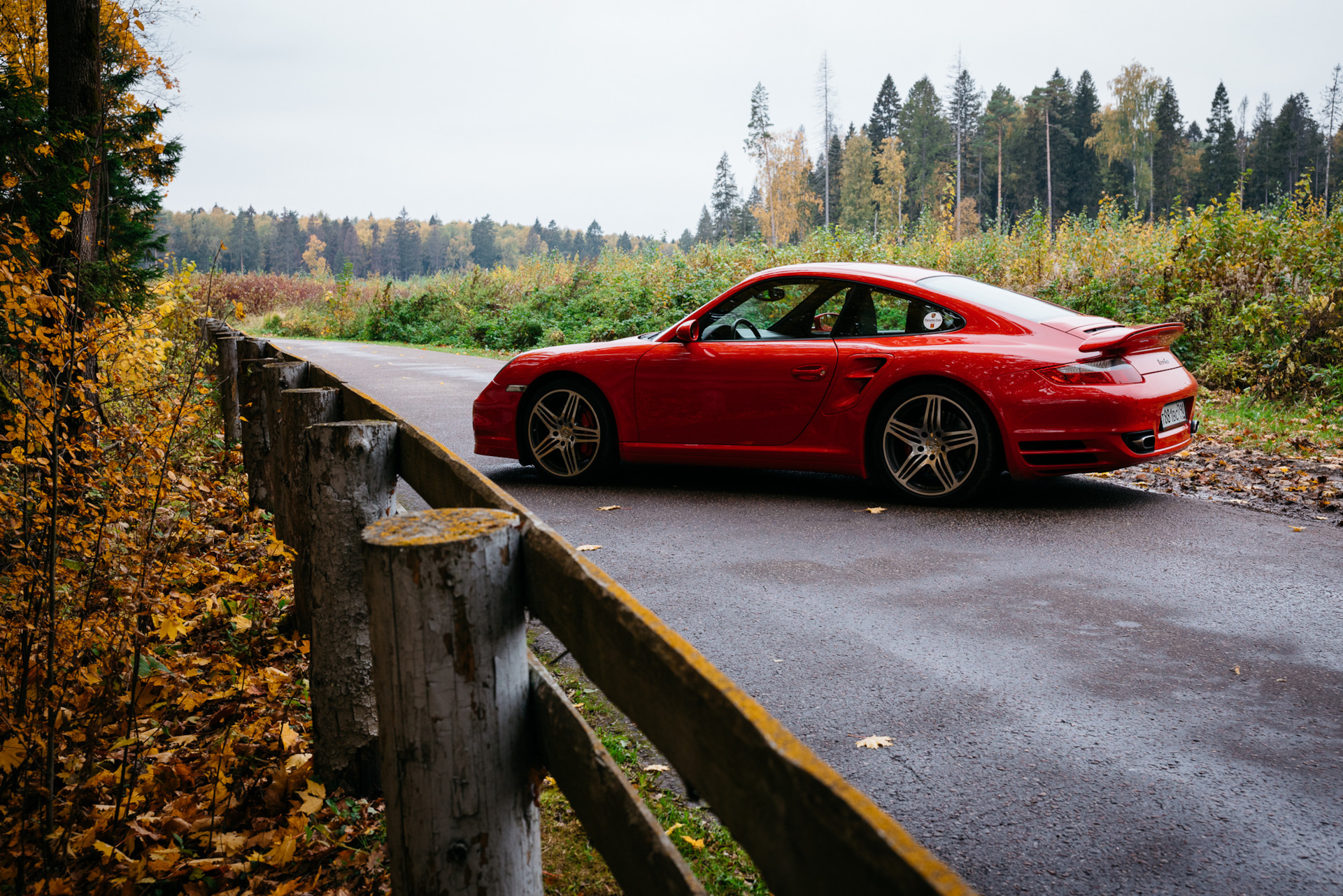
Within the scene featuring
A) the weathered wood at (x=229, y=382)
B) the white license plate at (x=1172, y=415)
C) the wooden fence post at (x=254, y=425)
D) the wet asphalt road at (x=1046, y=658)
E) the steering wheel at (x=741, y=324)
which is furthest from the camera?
the weathered wood at (x=229, y=382)

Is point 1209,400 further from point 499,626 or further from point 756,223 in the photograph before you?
point 756,223

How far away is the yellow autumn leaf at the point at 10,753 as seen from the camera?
2.99 m

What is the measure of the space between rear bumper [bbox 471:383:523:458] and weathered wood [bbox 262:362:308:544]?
2.26 m

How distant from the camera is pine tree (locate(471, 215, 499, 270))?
147875 mm

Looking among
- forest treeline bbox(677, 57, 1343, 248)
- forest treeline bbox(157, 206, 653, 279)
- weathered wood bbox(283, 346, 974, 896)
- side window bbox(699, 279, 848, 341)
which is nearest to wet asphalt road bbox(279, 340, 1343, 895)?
side window bbox(699, 279, 848, 341)

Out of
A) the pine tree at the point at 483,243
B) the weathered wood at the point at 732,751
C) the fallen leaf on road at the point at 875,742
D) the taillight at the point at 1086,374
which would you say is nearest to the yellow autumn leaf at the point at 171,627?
the fallen leaf on road at the point at 875,742

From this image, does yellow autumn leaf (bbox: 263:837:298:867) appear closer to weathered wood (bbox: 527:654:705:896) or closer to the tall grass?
weathered wood (bbox: 527:654:705:896)

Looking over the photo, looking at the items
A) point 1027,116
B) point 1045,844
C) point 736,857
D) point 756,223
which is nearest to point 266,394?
point 736,857

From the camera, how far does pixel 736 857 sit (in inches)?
91.8

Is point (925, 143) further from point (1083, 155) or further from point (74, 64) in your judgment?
point (74, 64)

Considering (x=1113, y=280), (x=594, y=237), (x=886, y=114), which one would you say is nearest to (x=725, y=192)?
(x=886, y=114)

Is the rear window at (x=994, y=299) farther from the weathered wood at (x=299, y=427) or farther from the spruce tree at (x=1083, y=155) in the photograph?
the spruce tree at (x=1083, y=155)

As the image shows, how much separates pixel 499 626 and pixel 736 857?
1.19 meters

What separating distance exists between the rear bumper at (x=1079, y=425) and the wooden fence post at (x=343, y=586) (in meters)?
3.93
